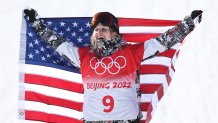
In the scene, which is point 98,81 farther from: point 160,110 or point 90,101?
point 160,110

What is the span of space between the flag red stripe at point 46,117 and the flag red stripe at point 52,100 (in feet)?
0.49

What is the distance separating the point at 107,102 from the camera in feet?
20.8

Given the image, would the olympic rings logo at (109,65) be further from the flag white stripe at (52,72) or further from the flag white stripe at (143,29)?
the flag white stripe at (143,29)

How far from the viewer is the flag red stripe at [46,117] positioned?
7.54 metres

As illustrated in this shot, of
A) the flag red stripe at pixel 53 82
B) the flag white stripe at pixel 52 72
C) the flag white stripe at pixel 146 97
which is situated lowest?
Answer: the flag white stripe at pixel 146 97

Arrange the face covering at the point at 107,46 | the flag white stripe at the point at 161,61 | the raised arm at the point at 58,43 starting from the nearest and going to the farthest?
1. the face covering at the point at 107,46
2. the raised arm at the point at 58,43
3. the flag white stripe at the point at 161,61

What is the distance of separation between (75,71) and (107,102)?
1.22m

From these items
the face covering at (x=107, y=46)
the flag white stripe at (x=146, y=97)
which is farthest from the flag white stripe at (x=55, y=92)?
the face covering at (x=107, y=46)

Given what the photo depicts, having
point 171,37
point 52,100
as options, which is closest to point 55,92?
point 52,100

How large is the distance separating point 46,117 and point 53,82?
1.50ft

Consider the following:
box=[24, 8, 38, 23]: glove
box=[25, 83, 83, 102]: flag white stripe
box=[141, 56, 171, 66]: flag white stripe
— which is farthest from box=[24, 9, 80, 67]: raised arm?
box=[141, 56, 171, 66]: flag white stripe

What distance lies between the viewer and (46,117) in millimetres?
7602

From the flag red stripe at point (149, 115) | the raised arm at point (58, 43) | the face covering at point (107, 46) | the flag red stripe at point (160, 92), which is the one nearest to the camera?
the face covering at point (107, 46)

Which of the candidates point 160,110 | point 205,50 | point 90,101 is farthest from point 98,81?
point 205,50
